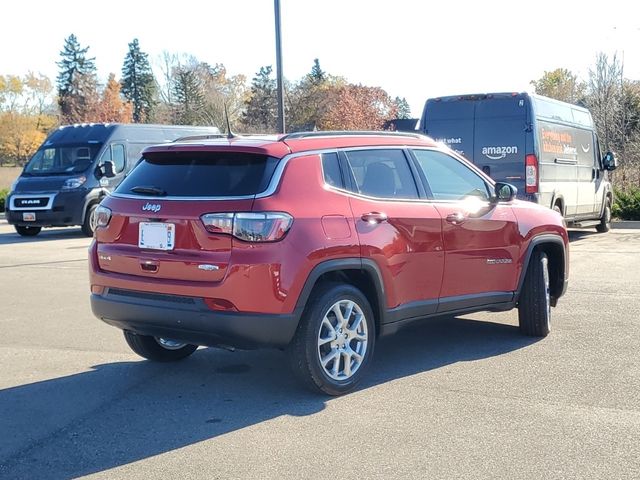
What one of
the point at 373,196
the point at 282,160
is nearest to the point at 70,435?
the point at 282,160

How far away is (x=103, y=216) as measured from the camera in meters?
5.50

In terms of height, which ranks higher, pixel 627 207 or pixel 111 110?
pixel 111 110

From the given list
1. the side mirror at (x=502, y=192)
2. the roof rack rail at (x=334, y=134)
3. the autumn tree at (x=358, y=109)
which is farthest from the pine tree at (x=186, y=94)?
the roof rack rail at (x=334, y=134)

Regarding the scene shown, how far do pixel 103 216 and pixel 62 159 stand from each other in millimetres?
13660

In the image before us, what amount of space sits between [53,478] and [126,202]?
205cm

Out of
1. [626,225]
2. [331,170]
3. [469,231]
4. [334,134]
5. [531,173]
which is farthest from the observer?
[626,225]

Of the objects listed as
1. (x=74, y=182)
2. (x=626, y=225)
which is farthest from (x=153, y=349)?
(x=626, y=225)

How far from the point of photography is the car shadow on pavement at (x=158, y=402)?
14.1ft

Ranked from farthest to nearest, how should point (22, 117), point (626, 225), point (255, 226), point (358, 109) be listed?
1. point (22, 117)
2. point (358, 109)
3. point (626, 225)
4. point (255, 226)

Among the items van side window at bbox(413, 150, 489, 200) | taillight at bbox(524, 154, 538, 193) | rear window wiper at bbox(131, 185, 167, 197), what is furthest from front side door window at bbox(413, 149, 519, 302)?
taillight at bbox(524, 154, 538, 193)

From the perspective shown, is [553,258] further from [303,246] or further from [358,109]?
[358,109]

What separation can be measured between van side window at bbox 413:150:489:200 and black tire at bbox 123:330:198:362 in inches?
91.6

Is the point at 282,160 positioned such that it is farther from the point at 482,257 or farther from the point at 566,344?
the point at 566,344

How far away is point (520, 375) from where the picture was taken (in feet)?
18.8
